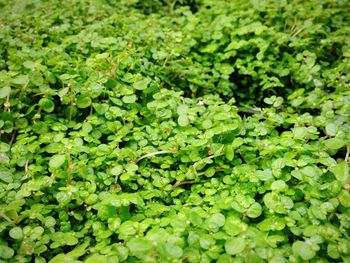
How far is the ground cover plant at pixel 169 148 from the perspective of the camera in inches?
49.6

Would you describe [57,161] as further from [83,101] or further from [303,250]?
[303,250]

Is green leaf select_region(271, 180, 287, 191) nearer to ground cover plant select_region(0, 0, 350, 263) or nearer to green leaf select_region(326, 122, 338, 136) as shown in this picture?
ground cover plant select_region(0, 0, 350, 263)

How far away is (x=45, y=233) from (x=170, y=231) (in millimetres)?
586

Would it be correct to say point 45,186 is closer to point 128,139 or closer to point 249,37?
point 128,139

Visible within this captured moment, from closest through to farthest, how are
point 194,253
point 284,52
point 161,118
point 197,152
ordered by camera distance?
point 194,253
point 197,152
point 161,118
point 284,52

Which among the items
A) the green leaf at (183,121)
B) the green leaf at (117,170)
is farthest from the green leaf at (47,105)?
the green leaf at (183,121)

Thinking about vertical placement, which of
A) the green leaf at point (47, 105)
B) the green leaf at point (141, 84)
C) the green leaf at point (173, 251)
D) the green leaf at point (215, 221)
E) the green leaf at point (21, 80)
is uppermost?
the green leaf at point (21, 80)

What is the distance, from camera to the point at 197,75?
249 centimetres

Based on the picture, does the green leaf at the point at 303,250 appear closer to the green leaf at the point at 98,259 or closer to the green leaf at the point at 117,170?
the green leaf at the point at 98,259

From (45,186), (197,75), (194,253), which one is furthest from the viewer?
(197,75)

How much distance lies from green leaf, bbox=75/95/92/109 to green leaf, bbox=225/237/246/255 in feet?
3.83

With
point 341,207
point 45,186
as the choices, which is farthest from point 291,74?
point 45,186

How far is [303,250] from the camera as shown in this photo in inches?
45.2

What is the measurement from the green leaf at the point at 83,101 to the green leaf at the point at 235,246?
1168 millimetres
